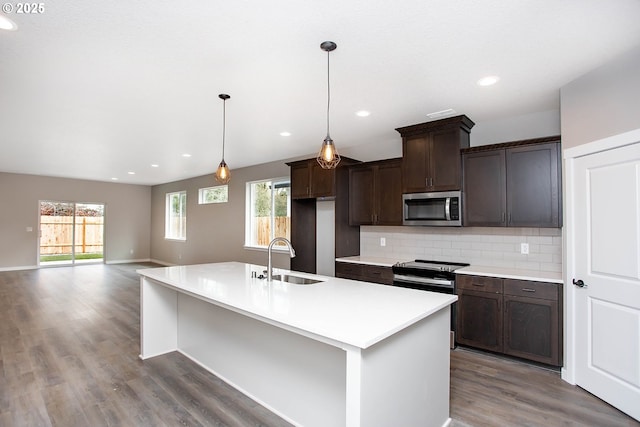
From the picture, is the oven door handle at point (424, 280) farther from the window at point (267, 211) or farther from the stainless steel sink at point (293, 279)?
the window at point (267, 211)

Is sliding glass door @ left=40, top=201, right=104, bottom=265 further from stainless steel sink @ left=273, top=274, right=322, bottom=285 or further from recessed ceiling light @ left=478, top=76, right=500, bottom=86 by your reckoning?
recessed ceiling light @ left=478, top=76, right=500, bottom=86

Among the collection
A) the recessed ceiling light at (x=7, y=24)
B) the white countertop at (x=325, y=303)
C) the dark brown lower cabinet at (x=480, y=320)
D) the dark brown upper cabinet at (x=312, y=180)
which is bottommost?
the dark brown lower cabinet at (x=480, y=320)

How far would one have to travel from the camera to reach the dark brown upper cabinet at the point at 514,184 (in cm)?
314

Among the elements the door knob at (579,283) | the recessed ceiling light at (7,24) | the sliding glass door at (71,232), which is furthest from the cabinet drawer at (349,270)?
the sliding glass door at (71,232)

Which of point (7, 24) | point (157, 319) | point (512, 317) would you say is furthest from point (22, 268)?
point (512, 317)

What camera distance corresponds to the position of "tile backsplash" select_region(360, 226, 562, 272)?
3.45 m

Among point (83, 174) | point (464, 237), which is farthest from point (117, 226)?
point (464, 237)

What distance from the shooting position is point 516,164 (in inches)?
132

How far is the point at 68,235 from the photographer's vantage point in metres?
9.35

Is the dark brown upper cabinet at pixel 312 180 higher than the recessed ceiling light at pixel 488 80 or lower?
lower

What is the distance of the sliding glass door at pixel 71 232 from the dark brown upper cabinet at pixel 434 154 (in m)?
9.59

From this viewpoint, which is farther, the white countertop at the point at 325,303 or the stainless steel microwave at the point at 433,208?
the stainless steel microwave at the point at 433,208

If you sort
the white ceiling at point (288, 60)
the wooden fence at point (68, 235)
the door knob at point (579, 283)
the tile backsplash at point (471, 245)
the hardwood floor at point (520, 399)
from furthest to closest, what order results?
the wooden fence at point (68, 235) < the tile backsplash at point (471, 245) < the door knob at point (579, 283) < the hardwood floor at point (520, 399) < the white ceiling at point (288, 60)

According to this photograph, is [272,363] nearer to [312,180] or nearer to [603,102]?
[312,180]
